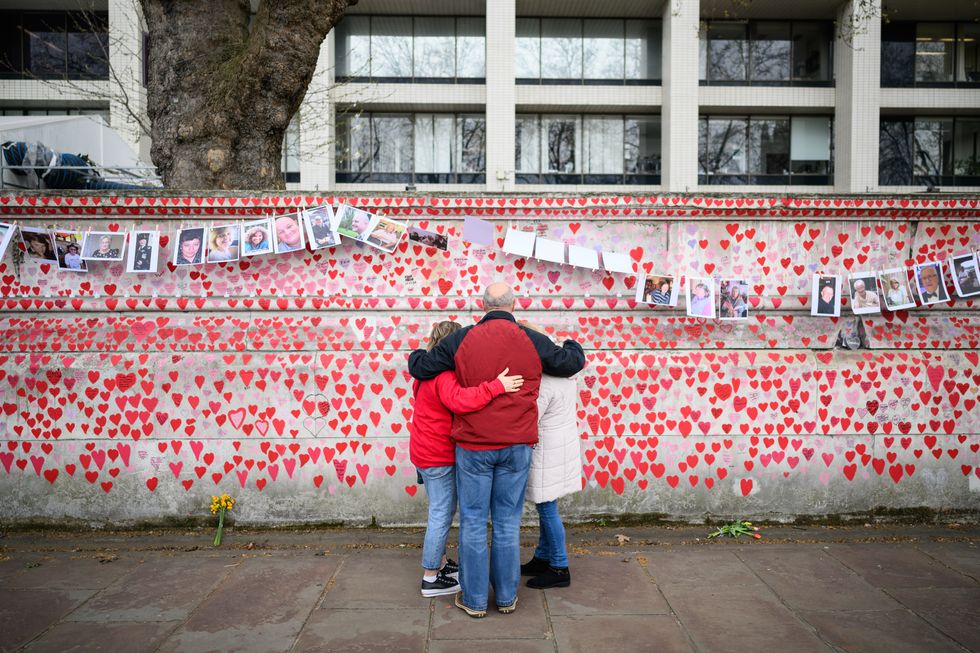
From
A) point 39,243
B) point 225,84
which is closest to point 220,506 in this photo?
point 39,243

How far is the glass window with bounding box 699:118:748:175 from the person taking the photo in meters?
24.2

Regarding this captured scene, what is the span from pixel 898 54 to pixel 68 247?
2637 cm

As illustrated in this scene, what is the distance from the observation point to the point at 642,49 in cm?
2422

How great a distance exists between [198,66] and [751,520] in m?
6.63

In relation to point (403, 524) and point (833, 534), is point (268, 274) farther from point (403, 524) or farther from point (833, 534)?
point (833, 534)

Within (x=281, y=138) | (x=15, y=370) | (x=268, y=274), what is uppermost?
(x=281, y=138)

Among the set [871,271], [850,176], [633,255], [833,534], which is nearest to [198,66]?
[633,255]

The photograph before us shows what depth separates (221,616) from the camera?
4.30 meters

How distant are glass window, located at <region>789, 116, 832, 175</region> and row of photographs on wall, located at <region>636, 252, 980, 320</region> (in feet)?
64.6

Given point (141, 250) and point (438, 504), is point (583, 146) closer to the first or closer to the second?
point (141, 250)

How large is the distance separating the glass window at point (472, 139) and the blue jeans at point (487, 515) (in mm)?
20717

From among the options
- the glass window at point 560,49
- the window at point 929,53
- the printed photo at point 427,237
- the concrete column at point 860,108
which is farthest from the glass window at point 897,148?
the printed photo at point 427,237

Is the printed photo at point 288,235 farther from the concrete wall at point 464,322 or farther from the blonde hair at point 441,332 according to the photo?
the blonde hair at point 441,332

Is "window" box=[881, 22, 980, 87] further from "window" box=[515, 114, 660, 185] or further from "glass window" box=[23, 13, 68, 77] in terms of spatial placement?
"glass window" box=[23, 13, 68, 77]
